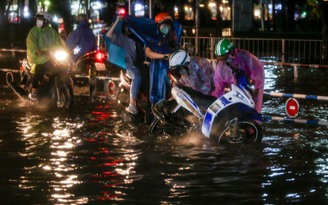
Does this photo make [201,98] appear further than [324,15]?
No

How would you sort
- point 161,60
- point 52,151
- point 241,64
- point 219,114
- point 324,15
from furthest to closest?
point 324,15
point 161,60
point 241,64
point 219,114
point 52,151

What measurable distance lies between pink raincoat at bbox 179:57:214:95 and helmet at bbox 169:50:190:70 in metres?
0.15

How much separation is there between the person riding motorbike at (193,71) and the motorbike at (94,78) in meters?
4.65

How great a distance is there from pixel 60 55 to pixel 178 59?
4586 mm

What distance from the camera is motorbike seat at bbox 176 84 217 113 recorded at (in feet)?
40.0

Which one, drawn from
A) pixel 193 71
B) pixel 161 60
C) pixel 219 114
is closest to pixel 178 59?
pixel 193 71

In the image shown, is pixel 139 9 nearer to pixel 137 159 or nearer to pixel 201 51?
pixel 201 51

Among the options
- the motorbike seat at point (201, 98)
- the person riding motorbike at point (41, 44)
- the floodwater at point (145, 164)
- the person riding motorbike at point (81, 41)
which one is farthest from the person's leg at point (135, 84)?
the person riding motorbike at point (81, 41)

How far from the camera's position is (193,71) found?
12.8 metres

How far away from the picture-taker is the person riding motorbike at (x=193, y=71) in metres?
12.7

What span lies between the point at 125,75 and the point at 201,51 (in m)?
14.2

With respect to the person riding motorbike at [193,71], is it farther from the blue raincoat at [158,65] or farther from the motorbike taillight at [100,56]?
the motorbike taillight at [100,56]

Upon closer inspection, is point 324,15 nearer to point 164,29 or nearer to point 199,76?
point 164,29

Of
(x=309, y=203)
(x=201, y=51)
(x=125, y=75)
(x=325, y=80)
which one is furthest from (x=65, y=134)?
(x=201, y=51)
